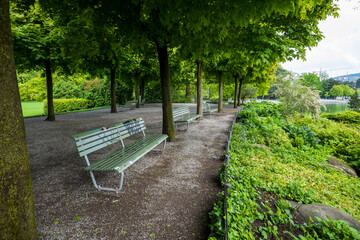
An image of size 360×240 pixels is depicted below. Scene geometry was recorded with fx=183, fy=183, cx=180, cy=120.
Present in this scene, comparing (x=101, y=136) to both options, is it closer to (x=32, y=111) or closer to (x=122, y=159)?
(x=122, y=159)

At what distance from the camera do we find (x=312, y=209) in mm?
2857

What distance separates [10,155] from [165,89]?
4838 mm

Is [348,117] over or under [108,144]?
under

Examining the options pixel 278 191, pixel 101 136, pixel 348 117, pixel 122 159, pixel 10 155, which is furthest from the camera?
pixel 348 117

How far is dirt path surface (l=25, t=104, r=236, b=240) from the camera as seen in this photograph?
2.50m

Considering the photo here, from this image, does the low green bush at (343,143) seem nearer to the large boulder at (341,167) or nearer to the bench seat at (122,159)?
the large boulder at (341,167)

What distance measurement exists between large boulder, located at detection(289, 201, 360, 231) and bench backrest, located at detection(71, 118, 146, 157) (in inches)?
146

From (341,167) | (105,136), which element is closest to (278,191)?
(341,167)

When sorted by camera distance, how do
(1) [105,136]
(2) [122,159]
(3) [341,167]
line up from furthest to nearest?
1. (3) [341,167]
2. (1) [105,136]
3. (2) [122,159]

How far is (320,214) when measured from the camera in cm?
273

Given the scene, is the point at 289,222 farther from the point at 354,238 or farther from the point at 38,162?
the point at 38,162

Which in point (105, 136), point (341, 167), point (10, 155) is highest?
point (10, 155)

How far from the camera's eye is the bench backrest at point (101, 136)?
336 centimetres

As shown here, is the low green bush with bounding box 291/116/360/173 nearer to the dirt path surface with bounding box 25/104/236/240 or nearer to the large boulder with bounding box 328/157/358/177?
the large boulder with bounding box 328/157/358/177
